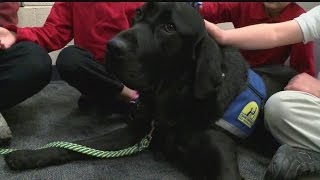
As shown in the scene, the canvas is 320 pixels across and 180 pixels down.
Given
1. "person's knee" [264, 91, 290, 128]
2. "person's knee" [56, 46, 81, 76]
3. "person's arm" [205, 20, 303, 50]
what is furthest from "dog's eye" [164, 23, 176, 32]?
"person's knee" [56, 46, 81, 76]

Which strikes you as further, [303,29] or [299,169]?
[303,29]

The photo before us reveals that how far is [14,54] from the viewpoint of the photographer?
131cm

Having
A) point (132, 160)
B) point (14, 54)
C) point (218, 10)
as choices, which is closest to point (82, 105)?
point (14, 54)

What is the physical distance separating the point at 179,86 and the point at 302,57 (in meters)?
0.65

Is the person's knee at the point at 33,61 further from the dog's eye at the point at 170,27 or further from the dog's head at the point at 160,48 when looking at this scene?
the dog's eye at the point at 170,27

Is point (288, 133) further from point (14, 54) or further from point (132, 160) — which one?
point (14, 54)

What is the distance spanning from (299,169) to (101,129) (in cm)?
71

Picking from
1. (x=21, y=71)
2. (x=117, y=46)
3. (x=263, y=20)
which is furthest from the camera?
(x=263, y=20)

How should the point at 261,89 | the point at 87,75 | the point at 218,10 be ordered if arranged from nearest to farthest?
the point at 261,89 < the point at 87,75 < the point at 218,10

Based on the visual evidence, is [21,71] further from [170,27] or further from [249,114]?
[249,114]

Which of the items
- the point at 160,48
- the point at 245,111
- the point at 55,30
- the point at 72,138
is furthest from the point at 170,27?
the point at 55,30

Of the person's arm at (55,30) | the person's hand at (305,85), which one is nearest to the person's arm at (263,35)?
the person's hand at (305,85)

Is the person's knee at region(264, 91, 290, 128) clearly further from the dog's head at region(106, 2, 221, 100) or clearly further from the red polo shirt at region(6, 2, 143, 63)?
the red polo shirt at region(6, 2, 143, 63)

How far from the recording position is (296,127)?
115 cm
